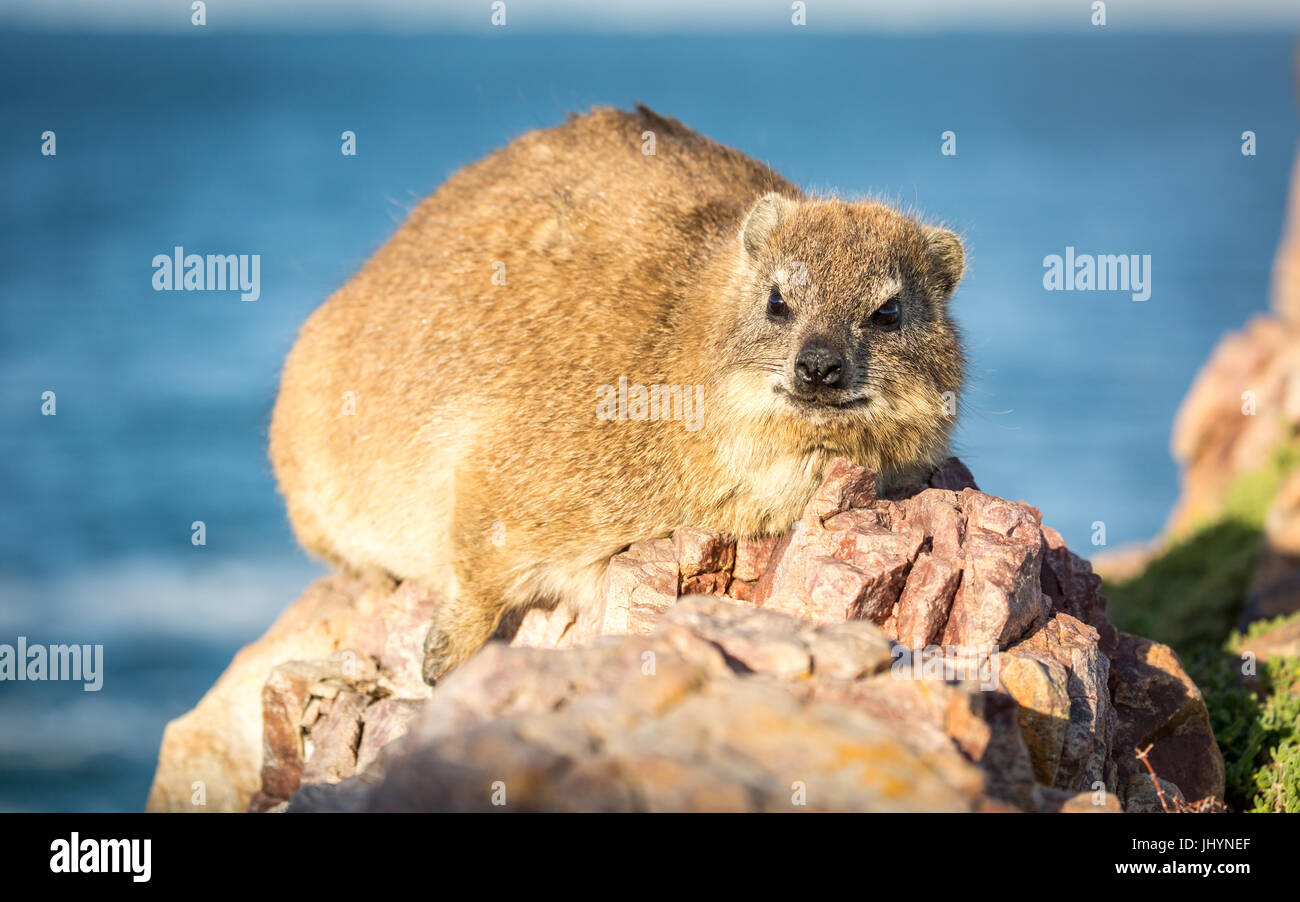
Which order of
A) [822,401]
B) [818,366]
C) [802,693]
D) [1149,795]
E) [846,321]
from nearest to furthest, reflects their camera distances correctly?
1. [802,693]
2. [1149,795]
3. [818,366]
4. [822,401]
5. [846,321]

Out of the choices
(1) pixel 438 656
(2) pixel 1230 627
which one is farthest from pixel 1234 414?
(1) pixel 438 656

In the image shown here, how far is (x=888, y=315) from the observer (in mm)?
7707

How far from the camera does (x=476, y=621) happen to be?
839cm

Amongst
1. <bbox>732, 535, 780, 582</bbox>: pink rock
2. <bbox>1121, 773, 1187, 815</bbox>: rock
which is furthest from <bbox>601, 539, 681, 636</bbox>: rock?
<bbox>1121, 773, 1187, 815</bbox>: rock

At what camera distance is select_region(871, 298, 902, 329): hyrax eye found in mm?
7668

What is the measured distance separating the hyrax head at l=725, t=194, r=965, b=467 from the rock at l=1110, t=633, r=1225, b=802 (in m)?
2.02

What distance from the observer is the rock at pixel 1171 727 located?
7570 mm

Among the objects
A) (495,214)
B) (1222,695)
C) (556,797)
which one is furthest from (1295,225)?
(556,797)

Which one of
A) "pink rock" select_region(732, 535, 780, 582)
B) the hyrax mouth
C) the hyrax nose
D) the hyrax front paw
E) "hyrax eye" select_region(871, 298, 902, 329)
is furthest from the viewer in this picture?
the hyrax front paw

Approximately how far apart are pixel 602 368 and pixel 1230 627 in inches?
318

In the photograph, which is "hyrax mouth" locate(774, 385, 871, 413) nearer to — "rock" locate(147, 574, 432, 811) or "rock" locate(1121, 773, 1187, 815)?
"rock" locate(1121, 773, 1187, 815)

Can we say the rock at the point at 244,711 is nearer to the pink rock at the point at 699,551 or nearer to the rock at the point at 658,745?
the pink rock at the point at 699,551

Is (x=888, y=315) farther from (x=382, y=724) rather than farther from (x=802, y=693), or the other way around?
(x=382, y=724)

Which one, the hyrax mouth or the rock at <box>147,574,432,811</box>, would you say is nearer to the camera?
the hyrax mouth
